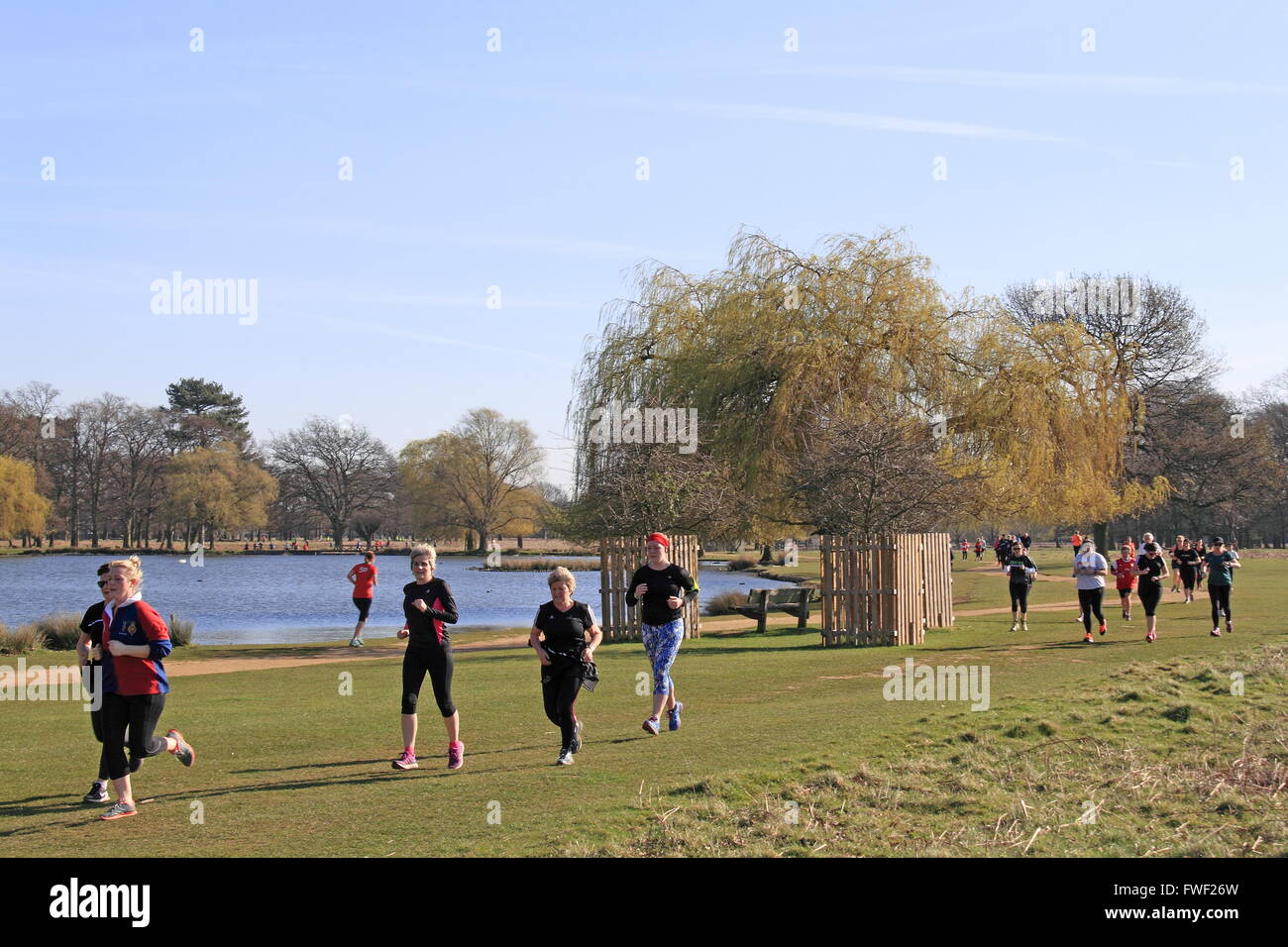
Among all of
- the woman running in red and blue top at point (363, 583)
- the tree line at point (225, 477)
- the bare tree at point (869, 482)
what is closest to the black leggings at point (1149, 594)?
the bare tree at point (869, 482)

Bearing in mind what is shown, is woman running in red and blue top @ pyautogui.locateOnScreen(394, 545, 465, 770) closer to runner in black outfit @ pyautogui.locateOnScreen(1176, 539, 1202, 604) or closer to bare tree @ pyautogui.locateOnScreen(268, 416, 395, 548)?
runner in black outfit @ pyautogui.locateOnScreen(1176, 539, 1202, 604)

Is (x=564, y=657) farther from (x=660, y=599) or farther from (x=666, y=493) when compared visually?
Answer: (x=666, y=493)

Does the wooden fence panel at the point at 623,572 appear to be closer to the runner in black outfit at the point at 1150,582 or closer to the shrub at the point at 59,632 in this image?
the runner in black outfit at the point at 1150,582

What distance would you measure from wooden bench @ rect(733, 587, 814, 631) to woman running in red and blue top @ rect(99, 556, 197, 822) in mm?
18417

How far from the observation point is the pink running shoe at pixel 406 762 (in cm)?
953

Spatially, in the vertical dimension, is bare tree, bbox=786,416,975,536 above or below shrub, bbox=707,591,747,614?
above

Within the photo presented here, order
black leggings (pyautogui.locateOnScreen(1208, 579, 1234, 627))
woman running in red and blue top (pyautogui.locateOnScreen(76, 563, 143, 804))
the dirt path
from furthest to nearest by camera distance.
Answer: black leggings (pyautogui.locateOnScreen(1208, 579, 1234, 627)) < the dirt path < woman running in red and blue top (pyautogui.locateOnScreen(76, 563, 143, 804))

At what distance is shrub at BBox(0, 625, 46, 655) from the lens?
23125 mm

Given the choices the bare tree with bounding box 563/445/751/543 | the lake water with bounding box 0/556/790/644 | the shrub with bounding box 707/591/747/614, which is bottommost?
the lake water with bounding box 0/556/790/644

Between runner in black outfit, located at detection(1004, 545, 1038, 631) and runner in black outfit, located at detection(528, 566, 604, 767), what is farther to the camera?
runner in black outfit, located at detection(1004, 545, 1038, 631)

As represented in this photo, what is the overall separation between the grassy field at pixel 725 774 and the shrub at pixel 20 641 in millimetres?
9359

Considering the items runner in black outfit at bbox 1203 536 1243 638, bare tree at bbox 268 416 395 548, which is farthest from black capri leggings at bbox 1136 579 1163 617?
bare tree at bbox 268 416 395 548

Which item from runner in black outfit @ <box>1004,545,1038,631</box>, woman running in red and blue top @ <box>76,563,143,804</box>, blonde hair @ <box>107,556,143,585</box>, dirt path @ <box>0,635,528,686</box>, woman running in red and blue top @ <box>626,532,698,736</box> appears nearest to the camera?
blonde hair @ <box>107,556,143,585</box>
